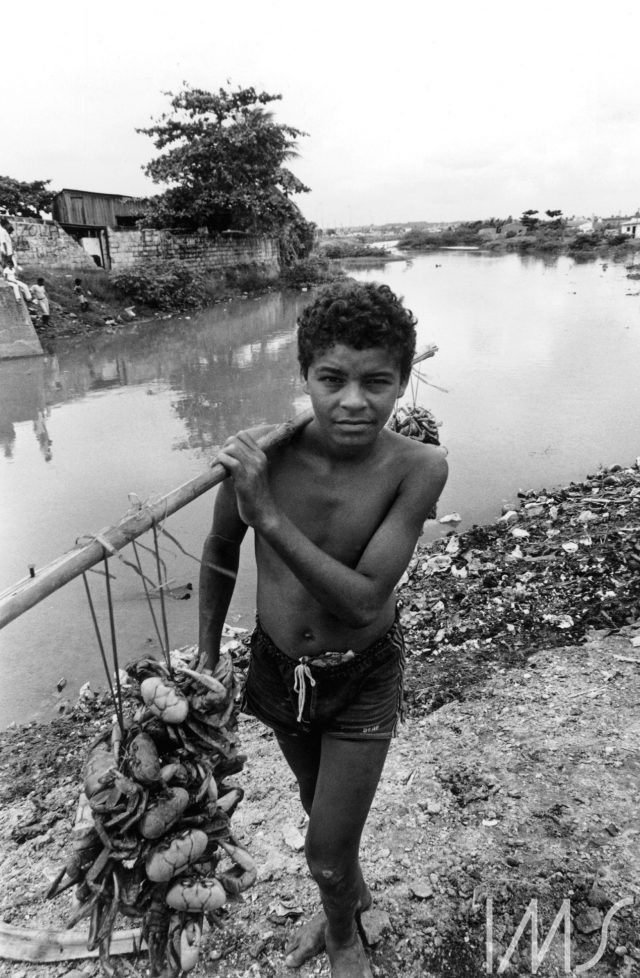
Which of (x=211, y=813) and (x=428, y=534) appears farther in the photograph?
(x=428, y=534)

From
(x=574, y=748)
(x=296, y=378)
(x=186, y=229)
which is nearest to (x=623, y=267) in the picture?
(x=186, y=229)

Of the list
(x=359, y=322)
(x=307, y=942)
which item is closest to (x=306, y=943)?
(x=307, y=942)

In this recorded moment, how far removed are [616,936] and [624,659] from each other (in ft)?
5.20

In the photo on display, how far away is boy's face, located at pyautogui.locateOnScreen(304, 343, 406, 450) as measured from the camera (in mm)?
1487

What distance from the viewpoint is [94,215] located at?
65.6ft

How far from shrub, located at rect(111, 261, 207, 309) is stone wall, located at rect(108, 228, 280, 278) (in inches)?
19.0

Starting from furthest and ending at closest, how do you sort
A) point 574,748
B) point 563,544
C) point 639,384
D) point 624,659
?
point 639,384 < point 563,544 < point 624,659 < point 574,748

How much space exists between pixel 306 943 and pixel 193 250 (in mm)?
21407

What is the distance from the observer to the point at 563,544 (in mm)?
4719

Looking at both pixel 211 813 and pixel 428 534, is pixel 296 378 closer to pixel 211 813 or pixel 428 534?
pixel 428 534

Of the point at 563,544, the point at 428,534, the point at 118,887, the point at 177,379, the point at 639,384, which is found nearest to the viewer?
the point at 118,887

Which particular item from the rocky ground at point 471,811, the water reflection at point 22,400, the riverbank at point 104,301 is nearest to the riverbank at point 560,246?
the riverbank at point 104,301

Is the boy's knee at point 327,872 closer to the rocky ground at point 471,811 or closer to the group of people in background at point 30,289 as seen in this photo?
the rocky ground at point 471,811

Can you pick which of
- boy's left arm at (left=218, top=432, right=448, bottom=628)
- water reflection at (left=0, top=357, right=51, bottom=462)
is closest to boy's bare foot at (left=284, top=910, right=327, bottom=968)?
boy's left arm at (left=218, top=432, right=448, bottom=628)
